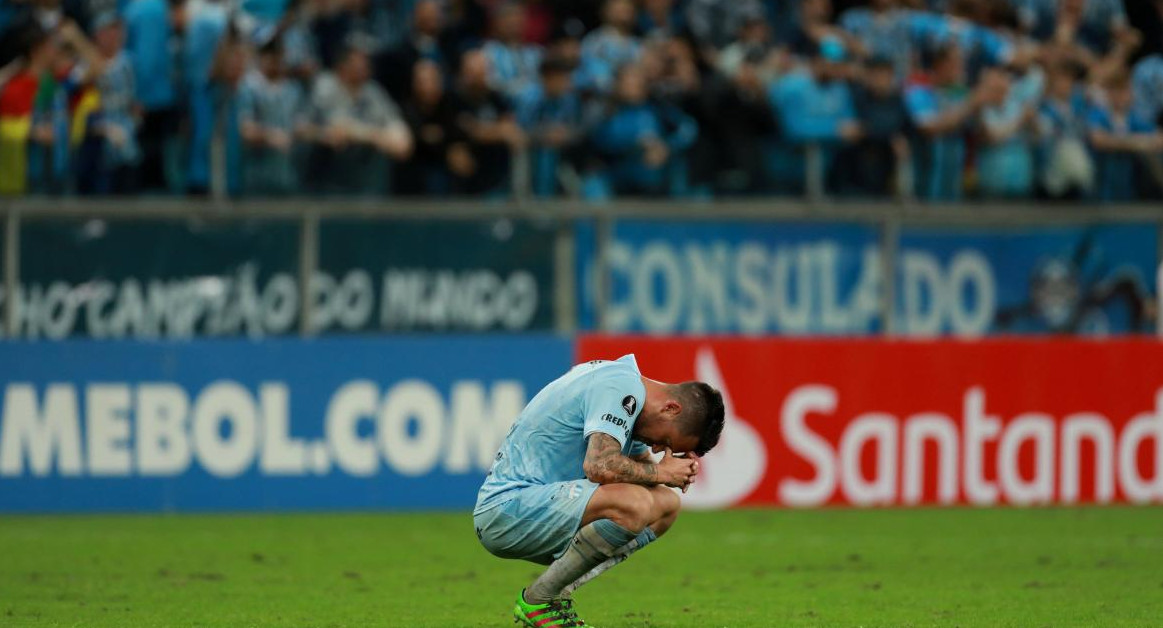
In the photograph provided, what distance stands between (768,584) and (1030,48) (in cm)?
960

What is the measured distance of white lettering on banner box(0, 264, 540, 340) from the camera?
14.5 metres

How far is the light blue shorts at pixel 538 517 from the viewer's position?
321 inches

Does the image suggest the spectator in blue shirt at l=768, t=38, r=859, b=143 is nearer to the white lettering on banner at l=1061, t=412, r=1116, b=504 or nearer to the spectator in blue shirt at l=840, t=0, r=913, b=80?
the spectator in blue shirt at l=840, t=0, r=913, b=80

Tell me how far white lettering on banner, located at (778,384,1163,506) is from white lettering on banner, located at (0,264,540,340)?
8.98 feet

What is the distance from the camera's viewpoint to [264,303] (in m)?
14.8

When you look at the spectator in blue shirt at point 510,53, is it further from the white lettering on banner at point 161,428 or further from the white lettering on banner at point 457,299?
the white lettering on banner at point 161,428

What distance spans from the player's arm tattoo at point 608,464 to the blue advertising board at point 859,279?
23.6 ft

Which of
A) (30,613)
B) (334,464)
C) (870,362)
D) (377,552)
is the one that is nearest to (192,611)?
(30,613)

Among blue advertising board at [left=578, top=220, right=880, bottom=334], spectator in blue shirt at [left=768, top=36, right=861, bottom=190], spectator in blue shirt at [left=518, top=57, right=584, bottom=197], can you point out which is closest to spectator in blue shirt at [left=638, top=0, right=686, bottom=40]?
spectator in blue shirt at [left=768, top=36, right=861, bottom=190]

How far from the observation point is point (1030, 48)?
1864 cm

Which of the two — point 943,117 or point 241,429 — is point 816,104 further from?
point 241,429

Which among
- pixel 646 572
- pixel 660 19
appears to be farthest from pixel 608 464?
pixel 660 19

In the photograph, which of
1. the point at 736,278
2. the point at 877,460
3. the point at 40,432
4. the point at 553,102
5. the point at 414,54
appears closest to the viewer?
the point at 40,432

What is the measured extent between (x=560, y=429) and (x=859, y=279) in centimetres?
790
